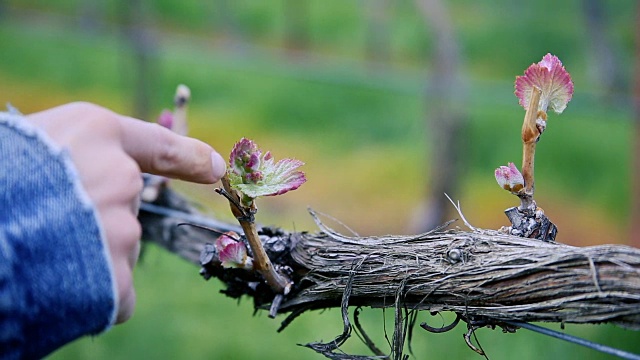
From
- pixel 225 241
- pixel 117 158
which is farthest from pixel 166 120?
pixel 117 158

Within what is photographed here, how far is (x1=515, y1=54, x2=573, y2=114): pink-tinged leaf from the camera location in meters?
0.43

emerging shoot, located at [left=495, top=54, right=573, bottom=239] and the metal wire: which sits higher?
emerging shoot, located at [left=495, top=54, right=573, bottom=239]

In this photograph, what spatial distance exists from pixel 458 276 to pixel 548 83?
128 millimetres

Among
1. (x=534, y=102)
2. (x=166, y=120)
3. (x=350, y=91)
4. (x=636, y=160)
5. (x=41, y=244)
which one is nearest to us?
(x=41, y=244)

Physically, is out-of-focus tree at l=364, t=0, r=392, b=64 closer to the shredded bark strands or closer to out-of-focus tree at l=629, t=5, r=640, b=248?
out-of-focus tree at l=629, t=5, r=640, b=248

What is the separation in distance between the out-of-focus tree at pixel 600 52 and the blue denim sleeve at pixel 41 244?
208 cm

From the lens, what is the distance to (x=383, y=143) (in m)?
2.31

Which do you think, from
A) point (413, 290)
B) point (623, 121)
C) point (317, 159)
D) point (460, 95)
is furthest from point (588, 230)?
point (413, 290)

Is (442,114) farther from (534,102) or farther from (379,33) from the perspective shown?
(534,102)

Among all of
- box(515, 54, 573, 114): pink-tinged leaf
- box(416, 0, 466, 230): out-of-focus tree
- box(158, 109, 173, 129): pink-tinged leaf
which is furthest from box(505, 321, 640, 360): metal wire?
box(416, 0, 466, 230): out-of-focus tree

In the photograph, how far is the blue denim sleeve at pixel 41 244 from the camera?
318mm

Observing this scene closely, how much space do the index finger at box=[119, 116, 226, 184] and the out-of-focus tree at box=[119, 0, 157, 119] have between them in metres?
2.16

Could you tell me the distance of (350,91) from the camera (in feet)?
8.05

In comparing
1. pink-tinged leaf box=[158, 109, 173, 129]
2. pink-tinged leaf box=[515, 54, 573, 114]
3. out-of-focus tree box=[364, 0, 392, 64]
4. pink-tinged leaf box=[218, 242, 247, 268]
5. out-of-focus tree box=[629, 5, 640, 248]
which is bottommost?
pink-tinged leaf box=[218, 242, 247, 268]
